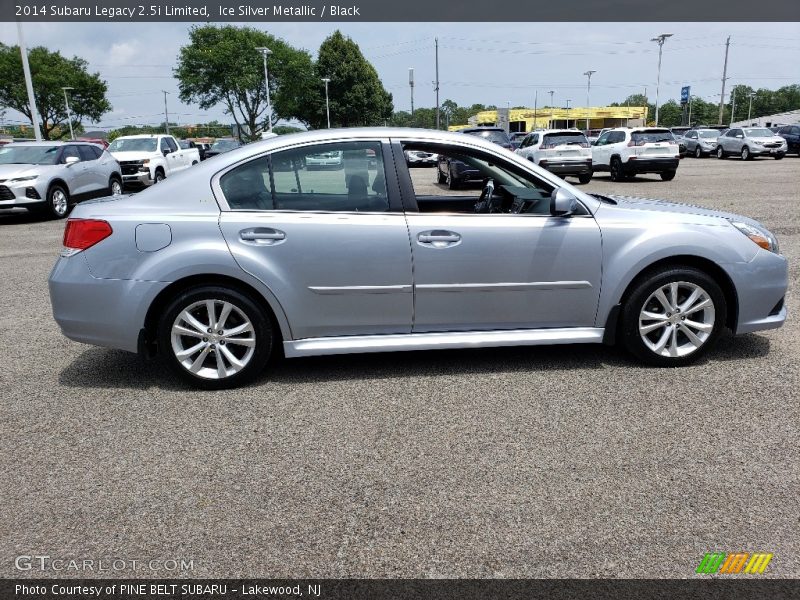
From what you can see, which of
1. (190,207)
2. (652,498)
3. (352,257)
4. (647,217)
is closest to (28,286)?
(190,207)

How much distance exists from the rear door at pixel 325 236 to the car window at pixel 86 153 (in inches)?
517

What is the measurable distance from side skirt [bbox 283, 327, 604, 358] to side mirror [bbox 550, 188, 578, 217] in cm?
81

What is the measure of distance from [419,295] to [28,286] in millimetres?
5640

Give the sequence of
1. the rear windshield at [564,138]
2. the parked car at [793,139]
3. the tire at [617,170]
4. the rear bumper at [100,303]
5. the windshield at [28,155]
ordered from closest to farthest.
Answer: the rear bumper at [100,303]
the windshield at [28,155]
the rear windshield at [564,138]
the tire at [617,170]
the parked car at [793,139]

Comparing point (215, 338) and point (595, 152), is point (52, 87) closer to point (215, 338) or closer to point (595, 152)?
point (595, 152)

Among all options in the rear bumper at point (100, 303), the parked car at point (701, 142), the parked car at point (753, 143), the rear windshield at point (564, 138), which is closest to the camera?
the rear bumper at point (100, 303)

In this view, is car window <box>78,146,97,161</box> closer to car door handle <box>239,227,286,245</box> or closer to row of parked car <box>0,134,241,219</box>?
row of parked car <box>0,134,241,219</box>

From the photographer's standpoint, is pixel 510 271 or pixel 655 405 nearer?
pixel 655 405

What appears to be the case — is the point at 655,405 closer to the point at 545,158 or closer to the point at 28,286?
the point at 28,286

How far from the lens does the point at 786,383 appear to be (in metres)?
4.21

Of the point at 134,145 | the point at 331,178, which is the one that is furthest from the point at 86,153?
the point at 331,178

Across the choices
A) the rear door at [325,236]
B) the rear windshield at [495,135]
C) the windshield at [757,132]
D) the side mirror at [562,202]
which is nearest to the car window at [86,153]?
the rear windshield at [495,135]

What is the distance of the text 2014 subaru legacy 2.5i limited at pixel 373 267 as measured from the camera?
4.14 meters

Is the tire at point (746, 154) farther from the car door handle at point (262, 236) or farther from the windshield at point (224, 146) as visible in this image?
the car door handle at point (262, 236)
